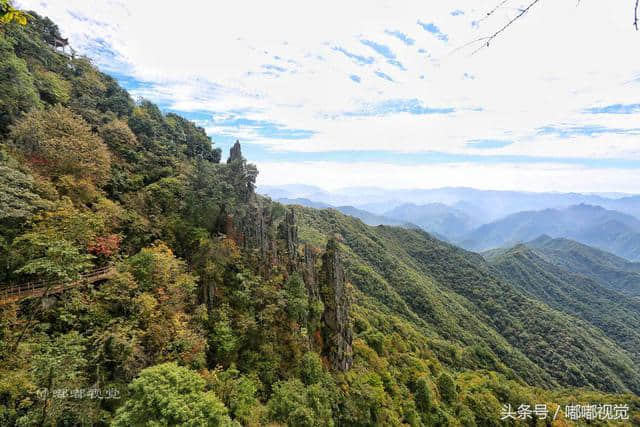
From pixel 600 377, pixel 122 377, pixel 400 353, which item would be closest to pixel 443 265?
pixel 600 377

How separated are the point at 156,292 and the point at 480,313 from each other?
125 meters

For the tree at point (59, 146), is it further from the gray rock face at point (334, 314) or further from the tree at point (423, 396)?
the tree at point (423, 396)

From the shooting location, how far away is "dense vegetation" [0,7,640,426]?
12031mm

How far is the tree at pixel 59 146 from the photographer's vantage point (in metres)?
17.7

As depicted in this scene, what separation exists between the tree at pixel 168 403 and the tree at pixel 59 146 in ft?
47.8

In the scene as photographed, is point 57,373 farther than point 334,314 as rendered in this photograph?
No

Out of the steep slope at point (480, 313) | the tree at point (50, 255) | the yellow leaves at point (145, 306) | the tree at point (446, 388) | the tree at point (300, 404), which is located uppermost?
the tree at point (50, 255)

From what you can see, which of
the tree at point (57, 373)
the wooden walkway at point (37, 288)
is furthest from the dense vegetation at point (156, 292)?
the wooden walkway at point (37, 288)

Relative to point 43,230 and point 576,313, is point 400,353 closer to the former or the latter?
point 43,230

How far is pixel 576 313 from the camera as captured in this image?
170 metres

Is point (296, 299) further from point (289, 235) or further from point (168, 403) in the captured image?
point (168, 403)

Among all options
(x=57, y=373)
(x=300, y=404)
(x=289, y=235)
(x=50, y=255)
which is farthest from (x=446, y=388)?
(x=50, y=255)

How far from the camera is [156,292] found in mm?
16641

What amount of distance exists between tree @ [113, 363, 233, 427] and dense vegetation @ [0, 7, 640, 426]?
0.07 meters
